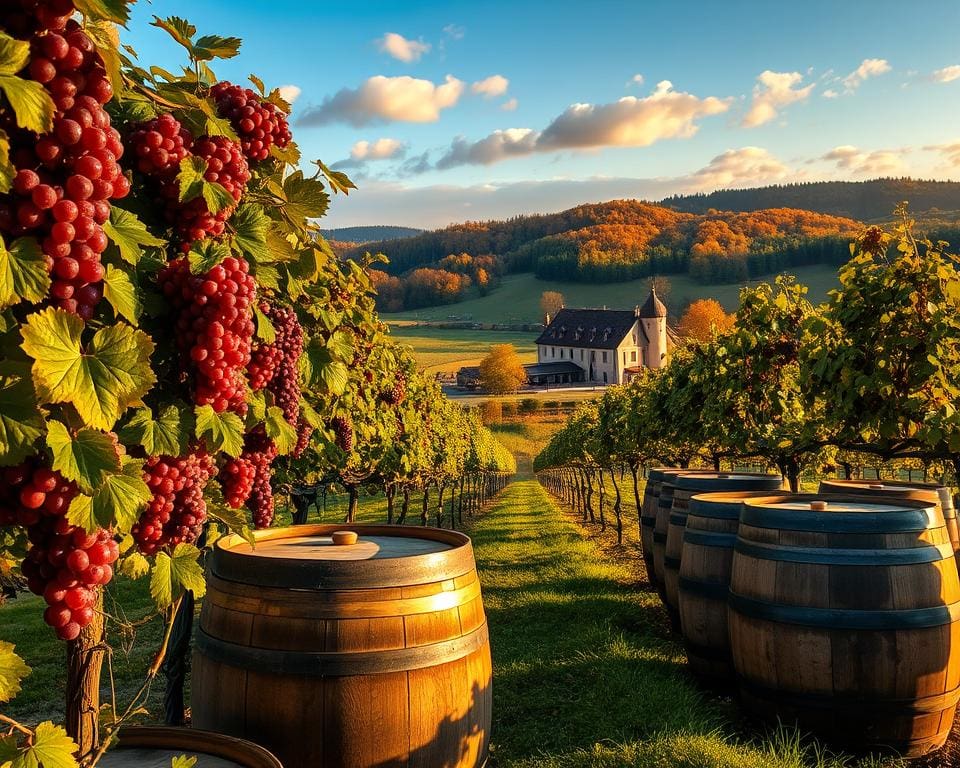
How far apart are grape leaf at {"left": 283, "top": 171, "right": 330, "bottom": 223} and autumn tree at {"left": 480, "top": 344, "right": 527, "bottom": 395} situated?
85.9m

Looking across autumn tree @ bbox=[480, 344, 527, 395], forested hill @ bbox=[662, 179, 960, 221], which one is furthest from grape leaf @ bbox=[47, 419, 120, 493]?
forested hill @ bbox=[662, 179, 960, 221]

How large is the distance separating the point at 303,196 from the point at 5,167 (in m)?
1.07

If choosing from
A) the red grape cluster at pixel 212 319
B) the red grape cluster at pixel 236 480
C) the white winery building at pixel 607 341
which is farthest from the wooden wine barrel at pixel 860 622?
the white winery building at pixel 607 341

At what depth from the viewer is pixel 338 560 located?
3.01m

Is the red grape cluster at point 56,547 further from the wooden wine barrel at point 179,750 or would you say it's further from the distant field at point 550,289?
the distant field at point 550,289

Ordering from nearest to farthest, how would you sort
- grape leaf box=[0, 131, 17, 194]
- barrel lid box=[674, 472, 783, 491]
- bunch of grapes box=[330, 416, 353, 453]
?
1. grape leaf box=[0, 131, 17, 194]
2. bunch of grapes box=[330, 416, 353, 453]
3. barrel lid box=[674, 472, 783, 491]

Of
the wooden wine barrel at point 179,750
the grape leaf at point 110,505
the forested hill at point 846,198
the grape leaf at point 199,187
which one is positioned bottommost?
the wooden wine barrel at point 179,750

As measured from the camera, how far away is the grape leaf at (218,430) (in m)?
1.83

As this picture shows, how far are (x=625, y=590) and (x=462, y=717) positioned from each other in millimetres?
8227

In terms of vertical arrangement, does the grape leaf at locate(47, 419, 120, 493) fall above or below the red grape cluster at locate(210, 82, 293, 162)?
below

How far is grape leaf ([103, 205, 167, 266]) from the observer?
Result: 1.61 metres

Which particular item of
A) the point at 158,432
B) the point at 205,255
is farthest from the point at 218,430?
the point at 205,255

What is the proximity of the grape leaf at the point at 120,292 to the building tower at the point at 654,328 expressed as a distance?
99.9 meters

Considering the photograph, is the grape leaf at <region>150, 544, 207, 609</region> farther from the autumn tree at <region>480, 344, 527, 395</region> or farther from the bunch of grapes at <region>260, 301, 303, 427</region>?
the autumn tree at <region>480, 344, 527, 395</region>
